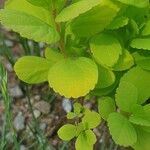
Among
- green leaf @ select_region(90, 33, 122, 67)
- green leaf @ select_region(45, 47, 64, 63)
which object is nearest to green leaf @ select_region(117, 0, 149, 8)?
green leaf @ select_region(90, 33, 122, 67)

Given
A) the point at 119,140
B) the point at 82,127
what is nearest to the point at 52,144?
the point at 82,127

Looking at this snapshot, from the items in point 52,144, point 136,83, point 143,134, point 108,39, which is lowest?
point 52,144

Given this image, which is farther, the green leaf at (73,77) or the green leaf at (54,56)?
the green leaf at (54,56)

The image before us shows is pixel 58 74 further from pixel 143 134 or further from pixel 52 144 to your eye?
pixel 52 144

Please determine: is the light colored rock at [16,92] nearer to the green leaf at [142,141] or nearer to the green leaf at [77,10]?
the green leaf at [142,141]

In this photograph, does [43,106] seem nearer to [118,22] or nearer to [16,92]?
[16,92]

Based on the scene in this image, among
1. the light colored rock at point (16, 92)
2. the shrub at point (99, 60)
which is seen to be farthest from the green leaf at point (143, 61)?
the light colored rock at point (16, 92)

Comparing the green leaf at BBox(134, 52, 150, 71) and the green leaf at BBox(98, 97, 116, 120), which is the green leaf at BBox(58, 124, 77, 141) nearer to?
the green leaf at BBox(98, 97, 116, 120)
